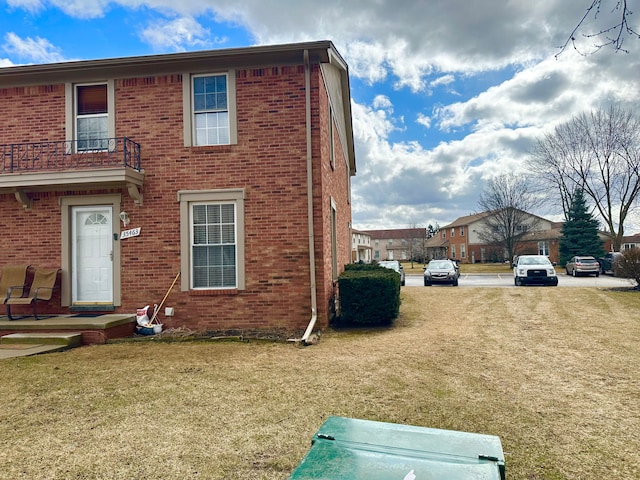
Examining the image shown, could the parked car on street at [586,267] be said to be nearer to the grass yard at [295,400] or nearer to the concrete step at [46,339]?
the grass yard at [295,400]

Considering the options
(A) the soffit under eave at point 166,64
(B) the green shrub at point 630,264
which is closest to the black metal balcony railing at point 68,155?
(A) the soffit under eave at point 166,64

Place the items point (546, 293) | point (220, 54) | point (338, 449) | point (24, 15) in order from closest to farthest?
point (338, 449) < point (220, 54) < point (24, 15) < point (546, 293)

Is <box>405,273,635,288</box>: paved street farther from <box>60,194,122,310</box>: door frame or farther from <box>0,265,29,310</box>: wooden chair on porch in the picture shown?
<box>0,265,29,310</box>: wooden chair on porch

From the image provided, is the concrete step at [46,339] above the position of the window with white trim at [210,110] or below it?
below

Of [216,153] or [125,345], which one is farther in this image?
[216,153]

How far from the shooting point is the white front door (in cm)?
908

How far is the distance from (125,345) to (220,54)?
5887 millimetres

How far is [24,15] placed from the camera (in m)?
9.16

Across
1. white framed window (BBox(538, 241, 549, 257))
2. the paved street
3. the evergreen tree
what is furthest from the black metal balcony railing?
white framed window (BBox(538, 241, 549, 257))

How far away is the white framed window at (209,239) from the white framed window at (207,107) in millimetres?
1206

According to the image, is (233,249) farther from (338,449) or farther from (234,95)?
(338,449)

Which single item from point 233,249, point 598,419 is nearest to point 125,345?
point 233,249

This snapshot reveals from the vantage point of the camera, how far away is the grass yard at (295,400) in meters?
3.31

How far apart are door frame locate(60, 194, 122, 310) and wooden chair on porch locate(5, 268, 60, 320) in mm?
235
